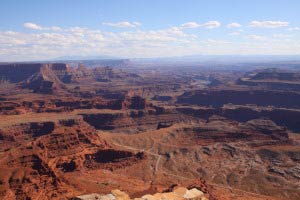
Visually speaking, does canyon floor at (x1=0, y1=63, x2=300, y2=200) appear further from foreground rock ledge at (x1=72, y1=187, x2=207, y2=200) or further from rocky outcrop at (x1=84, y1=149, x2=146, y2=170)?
foreground rock ledge at (x1=72, y1=187, x2=207, y2=200)

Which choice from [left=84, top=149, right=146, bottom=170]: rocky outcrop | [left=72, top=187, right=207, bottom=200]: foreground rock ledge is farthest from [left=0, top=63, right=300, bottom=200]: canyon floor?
[left=72, top=187, right=207, bottom=200]: foreground rock ledge

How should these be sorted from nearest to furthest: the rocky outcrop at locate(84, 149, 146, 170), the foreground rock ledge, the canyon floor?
the foreground rock ledge < the canyon floor < the rocky outcrop at locate(84, 149, 146, 170)

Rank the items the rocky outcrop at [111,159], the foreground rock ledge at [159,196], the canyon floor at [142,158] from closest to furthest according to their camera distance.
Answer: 1. the foreground rock ledge at [159,196]
2. the canyon floor at [142,158]
3. the rocky outcrop at [111,159]

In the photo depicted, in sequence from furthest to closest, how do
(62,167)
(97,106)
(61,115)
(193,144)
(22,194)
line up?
(97,106) < (61,115) < (193,144) < (62,167) < (22,194)

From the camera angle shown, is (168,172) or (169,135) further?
(169,135)

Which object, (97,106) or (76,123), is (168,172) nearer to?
(76,123)

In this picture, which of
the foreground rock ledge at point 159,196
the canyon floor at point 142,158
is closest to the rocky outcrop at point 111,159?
the canyon floor at point 142,158

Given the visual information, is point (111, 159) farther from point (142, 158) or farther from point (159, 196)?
point (159, 196)

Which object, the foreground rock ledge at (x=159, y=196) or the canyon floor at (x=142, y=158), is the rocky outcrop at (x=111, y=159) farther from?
the foreground rock ledge at (x=159, y=196)

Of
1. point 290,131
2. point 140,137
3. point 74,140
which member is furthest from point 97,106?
point 290,131

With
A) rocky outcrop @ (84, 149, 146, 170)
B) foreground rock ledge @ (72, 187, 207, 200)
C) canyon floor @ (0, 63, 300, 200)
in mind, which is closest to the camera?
foreground rock ledge @ (72, 187, 207, 200)

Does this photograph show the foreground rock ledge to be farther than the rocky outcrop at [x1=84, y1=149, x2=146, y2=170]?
No
